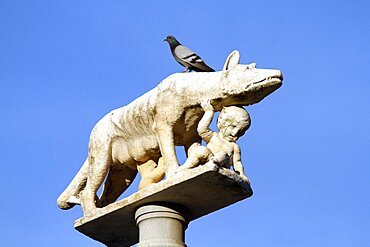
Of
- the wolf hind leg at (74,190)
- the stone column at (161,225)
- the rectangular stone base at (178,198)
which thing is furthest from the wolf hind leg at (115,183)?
the stone column at (161,225)

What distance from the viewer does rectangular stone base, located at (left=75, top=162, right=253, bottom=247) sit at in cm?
1010

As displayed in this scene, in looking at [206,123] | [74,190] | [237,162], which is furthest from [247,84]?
[74,190]

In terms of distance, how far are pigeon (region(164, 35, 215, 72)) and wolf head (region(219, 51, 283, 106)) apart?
0.72 m

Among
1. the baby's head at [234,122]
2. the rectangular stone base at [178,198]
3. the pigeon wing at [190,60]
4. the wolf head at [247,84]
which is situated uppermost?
the pigeon wing at [190,60]

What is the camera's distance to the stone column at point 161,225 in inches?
410

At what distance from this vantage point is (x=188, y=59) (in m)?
11.4

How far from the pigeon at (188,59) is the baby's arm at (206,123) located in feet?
3.02

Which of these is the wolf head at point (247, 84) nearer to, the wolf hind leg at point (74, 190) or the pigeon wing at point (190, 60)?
the pigeon wing at point (190, 60)

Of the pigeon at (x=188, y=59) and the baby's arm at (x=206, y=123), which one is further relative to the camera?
the pigeon at (x=188, y=59)

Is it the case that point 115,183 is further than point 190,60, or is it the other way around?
point 115,183

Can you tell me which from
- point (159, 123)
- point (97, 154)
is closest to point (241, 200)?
point (159, 123)

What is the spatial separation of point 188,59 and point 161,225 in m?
2.32

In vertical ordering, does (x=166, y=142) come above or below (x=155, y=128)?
below

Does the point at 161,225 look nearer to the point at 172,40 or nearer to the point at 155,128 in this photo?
the point at 155,128
